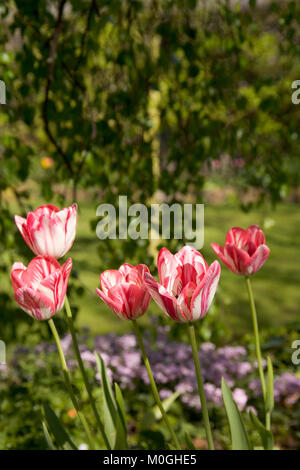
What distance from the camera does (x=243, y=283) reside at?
15.9 ft

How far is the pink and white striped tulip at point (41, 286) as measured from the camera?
916 millimetres

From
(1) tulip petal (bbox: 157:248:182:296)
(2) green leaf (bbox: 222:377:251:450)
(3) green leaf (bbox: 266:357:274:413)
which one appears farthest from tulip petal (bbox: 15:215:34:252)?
(3) green leaf (bbox: 266:357:274:413)

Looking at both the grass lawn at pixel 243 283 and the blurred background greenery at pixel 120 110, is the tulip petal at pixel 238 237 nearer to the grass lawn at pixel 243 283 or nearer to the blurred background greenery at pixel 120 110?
the blurred background greenery at pixel 120 110

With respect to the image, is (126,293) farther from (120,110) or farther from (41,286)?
(120,110)

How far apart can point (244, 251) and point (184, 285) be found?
24 cm

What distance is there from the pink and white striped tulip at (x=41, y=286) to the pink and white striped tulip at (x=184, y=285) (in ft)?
0.55

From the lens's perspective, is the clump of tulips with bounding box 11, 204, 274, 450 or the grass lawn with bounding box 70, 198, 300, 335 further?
the grass lawn with bounding box 70, 198, 300, 335

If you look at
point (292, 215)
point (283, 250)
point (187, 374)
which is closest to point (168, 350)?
point (187, 374)

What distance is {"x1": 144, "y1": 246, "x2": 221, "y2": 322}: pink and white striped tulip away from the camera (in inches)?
34.0

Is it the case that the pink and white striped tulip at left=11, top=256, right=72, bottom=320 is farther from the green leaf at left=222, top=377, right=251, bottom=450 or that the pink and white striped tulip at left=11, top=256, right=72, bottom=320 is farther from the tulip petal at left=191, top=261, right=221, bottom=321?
the green leaf at left=222, top=377, right=251, bottom=450

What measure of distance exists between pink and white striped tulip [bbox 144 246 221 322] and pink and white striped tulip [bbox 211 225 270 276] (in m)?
0.18

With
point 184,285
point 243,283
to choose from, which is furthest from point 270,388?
point 243,283

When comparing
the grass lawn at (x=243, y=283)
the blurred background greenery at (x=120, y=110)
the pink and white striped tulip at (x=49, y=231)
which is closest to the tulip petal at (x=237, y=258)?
the pink and white striped tulip at (x=49, y=231)
